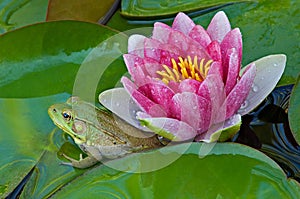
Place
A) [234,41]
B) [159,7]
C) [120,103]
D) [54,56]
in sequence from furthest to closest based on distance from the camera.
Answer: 1. [159,7]
2. [54,56]
3. [120,103]
4. [234,41]

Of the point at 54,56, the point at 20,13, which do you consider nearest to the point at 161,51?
the point at 54,56

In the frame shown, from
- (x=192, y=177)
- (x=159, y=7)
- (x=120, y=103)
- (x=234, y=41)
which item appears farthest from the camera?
(x=159, y=7)

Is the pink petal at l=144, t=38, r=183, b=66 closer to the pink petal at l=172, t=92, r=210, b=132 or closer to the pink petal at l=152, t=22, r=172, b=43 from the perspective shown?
the pink petal at l=152, t=22, r=172, b=43

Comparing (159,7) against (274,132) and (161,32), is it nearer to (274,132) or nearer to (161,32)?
(161,32)

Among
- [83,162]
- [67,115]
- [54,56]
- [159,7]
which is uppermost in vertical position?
[159,7]

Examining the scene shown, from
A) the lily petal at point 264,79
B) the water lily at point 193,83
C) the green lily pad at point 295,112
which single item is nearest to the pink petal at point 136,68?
the water lily at point 193,83
